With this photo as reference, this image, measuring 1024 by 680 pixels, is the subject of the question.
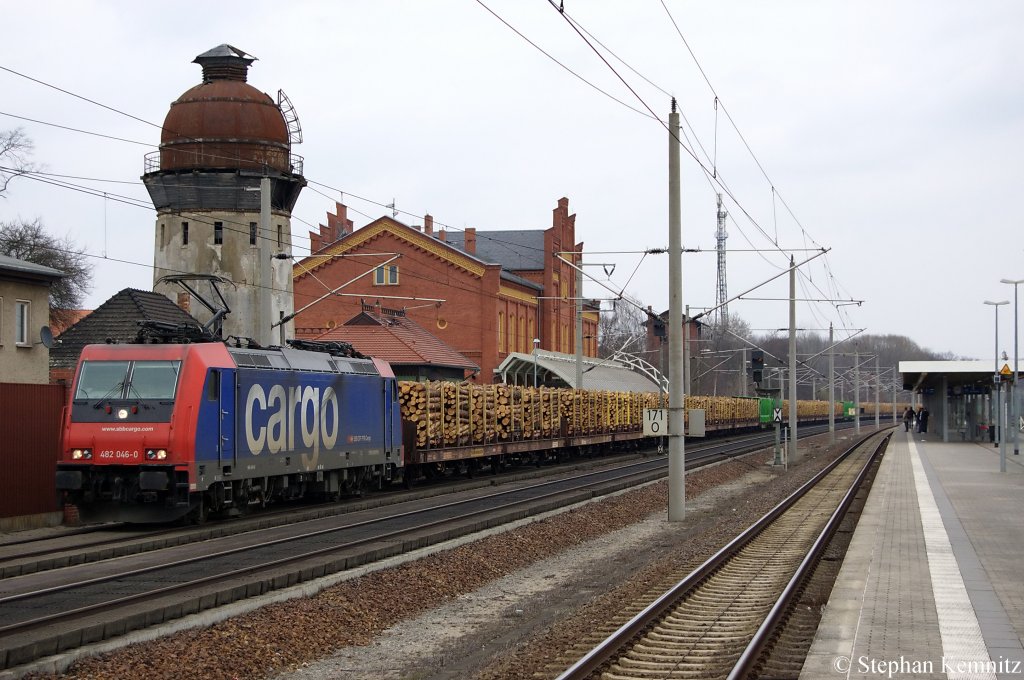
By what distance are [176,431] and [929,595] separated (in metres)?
11.5

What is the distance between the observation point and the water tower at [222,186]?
1884 inches

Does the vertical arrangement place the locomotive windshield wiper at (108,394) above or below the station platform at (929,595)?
above

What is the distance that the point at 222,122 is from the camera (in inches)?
1879

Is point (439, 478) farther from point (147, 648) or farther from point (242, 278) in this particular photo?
point (147, 648)

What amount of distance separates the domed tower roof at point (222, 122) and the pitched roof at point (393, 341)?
10778mm

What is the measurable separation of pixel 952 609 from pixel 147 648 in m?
7.69

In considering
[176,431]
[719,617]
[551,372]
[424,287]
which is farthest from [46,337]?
[424,287]

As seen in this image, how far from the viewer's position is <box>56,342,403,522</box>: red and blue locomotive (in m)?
18.7

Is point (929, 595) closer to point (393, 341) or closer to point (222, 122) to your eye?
point (222, 122)

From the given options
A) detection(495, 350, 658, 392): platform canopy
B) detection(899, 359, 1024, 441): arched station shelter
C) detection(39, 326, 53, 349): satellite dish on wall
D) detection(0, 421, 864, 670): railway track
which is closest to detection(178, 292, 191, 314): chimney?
detection(495, 350, 658, 392): platform canopy

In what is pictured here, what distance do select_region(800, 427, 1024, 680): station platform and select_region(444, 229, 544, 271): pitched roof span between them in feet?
175

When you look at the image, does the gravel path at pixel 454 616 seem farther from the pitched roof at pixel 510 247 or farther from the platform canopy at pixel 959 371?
the pitched roof at pixel 510 247

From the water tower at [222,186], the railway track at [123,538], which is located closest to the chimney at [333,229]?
the water tower at [222,186]

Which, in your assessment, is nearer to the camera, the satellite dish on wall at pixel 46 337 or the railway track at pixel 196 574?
the railway track at pixel 196 574
